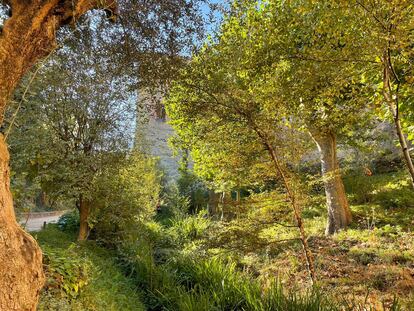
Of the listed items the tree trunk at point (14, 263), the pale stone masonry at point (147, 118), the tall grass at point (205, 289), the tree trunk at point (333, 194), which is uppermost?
the pale stone masonry at point (147, 118)

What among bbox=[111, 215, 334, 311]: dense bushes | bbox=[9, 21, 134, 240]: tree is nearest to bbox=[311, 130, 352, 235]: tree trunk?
bbox=[111, 215, 334, 311]: dense bushes

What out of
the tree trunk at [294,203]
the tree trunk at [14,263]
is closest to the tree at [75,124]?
the tree trunk at [294,203]

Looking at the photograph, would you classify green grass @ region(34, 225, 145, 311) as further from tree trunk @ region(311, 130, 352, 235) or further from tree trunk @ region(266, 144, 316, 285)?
tree trunk @ region(311, 130, 352, 235)

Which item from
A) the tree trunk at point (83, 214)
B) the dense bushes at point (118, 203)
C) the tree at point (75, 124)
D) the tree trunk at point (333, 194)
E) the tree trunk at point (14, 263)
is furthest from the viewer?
the tree trunk at point (333, 194)

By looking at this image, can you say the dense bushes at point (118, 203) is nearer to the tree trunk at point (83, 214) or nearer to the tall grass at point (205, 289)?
the tree trunk at point (83, 214)

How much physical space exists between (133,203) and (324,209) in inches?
246

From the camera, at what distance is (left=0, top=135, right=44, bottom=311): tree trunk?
5.41ft

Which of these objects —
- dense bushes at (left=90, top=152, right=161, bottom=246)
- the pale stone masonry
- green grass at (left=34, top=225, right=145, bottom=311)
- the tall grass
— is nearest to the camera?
Result: green grass at (left=34, top=225, right=145, bottom=311)

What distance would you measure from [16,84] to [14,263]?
1268 millimetres

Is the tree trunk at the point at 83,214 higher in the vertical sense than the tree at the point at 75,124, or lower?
lower

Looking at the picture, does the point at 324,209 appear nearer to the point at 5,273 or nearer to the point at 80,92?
the point at 80,92

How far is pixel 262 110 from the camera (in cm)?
417

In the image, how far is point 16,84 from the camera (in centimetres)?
224

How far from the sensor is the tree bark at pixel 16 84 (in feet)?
5.54
